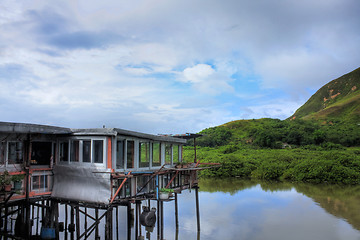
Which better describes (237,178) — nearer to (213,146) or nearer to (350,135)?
(213,146)

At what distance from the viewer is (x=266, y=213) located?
93.1 ft

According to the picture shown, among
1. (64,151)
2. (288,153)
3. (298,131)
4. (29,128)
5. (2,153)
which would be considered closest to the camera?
(29,128)

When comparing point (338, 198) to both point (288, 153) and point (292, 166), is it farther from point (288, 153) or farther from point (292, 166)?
point (288, 153)

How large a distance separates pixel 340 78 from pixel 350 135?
2743 inches

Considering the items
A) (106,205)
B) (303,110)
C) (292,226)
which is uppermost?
(303,110)

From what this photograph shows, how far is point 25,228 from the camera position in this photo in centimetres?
1602

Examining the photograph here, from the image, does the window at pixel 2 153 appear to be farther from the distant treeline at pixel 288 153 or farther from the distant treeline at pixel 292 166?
the distant treeline at pixel 288 153

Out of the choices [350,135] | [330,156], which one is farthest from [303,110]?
[330,156]

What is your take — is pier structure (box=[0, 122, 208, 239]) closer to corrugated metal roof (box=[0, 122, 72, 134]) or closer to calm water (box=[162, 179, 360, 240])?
corrugated metal roof (box=[0, 122, 72, 134])

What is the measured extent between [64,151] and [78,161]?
1214 millimetres

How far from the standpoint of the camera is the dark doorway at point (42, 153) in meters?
16.0

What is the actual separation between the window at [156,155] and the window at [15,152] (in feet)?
21.9

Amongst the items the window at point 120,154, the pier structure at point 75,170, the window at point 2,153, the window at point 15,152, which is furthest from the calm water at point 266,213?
the window at point 2,153

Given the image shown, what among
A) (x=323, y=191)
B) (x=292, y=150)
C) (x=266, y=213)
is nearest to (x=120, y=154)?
(x=266, y=213)
